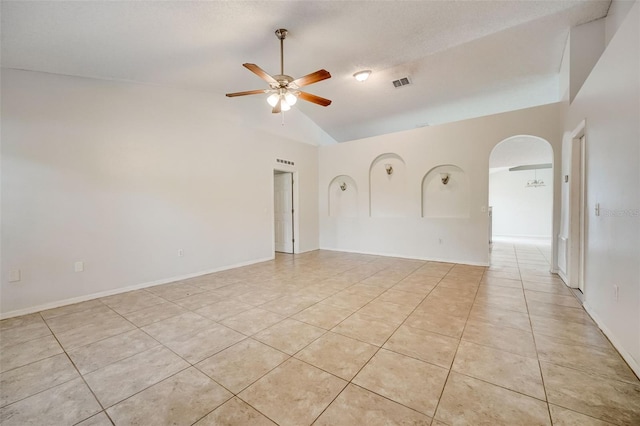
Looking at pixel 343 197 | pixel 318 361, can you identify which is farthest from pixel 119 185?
pixel 343 197

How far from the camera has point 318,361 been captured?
1.97 meters

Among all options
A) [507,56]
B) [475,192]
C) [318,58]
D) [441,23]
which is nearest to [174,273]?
[318,58]

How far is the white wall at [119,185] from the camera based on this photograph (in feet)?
9.78

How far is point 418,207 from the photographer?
5.62 metres

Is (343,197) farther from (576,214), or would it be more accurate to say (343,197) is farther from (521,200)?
(521,200)

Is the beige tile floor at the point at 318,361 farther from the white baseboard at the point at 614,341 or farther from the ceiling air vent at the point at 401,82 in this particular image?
the ceiling air vent at the point at 401,82

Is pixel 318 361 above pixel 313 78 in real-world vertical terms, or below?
below

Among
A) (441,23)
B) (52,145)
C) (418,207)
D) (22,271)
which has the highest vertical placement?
(441,23)

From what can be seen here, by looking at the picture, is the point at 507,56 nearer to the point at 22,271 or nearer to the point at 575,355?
the point at 575,355

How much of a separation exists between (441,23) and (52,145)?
4935 mm

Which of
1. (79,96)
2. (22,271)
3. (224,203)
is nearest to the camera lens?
(22,271)

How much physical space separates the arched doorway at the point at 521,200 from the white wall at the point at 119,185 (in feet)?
25.7

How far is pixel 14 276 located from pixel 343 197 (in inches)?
228

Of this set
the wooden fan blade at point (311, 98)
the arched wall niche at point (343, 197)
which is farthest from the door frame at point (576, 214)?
the arched wall niche at point (343, 197)
